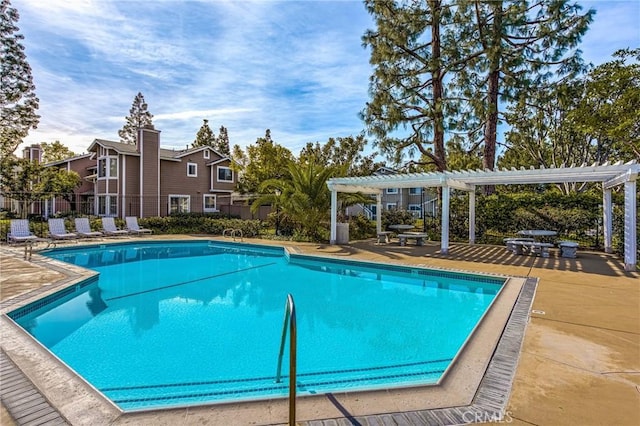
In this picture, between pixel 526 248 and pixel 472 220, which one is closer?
pixel 526 248

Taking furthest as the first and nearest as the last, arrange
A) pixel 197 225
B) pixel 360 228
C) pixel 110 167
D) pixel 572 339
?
pixel 110 167
pixel 197 225
pixel 360 228
pixel 572 339

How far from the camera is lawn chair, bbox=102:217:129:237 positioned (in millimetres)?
16812

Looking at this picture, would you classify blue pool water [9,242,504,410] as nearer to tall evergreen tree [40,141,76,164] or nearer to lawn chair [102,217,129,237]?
lawn chair [102,217,129,237]

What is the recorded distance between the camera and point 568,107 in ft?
57.7

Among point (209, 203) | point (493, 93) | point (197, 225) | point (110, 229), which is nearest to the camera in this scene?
point (493, 93)

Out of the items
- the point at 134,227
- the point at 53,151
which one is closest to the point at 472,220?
the point at 134,227

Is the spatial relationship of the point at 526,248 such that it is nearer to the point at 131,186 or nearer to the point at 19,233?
the point at 19,233

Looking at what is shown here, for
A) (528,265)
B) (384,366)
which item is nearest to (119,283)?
(384,366)

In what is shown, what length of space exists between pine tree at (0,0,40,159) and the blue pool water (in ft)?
54.4

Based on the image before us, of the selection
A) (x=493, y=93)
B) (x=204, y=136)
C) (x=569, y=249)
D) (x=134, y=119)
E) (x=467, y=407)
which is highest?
(x=134, y=119)

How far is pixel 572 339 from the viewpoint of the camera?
442 centimetres

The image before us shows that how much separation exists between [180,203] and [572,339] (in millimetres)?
25273

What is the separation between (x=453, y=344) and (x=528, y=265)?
5.94 meters

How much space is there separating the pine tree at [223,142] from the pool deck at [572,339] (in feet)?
133
